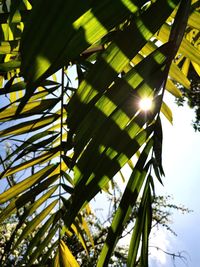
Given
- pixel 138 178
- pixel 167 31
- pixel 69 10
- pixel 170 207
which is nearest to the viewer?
pixel 69 10

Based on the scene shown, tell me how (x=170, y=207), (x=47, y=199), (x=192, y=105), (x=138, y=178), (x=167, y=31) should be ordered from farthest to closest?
1. (x=192, y=105)
2. (x=170, y=207)
3. (x=47, y=199)
4. (x=167, y=31)
5. (x=138, y=178)

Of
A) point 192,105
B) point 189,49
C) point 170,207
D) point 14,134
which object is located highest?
point 192,105

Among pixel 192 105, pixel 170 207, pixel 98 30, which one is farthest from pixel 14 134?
pixel 192 105

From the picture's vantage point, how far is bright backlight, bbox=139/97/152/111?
Result: 16.3 inches

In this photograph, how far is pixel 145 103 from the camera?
432 mm

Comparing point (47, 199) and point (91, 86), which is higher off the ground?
point (47, 199)

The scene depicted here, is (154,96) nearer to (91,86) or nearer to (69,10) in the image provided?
(91,86)

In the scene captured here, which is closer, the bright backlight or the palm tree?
the palm tree

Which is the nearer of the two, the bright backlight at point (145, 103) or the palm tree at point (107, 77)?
the palm tree at point (107, 77)

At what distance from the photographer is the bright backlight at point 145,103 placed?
41cm

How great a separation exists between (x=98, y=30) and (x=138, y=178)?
287mm

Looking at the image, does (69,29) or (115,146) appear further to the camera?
(115,146)

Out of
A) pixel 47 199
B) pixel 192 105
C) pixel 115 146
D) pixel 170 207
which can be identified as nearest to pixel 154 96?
pixel 115 146

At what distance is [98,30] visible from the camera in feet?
0.90
